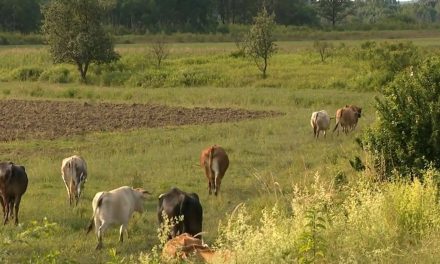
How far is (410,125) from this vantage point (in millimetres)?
11625

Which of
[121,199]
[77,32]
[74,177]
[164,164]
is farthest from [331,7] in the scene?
[121,199]

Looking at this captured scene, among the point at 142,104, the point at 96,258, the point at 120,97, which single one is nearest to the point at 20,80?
the point at 120,97

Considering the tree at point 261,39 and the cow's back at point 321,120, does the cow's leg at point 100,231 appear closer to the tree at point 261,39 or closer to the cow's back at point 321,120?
the cow's back at point 321,120

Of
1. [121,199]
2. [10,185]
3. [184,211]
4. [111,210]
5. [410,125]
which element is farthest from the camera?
[10,185]

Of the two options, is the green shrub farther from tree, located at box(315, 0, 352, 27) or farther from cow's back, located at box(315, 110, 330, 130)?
tree, located at box(315, 0, 352, 27)

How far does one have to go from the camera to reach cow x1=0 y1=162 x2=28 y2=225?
1181 cm

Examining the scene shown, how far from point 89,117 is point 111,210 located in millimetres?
16792

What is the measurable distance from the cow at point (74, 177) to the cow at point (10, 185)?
141 centimetres

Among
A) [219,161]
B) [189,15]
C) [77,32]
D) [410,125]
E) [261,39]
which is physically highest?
[189,15]

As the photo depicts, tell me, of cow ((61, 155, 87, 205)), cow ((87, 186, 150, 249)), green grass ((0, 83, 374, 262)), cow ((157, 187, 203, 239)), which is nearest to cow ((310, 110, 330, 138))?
green grass ((0, 83, 374, 262))

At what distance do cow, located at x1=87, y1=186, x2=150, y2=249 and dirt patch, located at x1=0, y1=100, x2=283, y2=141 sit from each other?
38.7 ft

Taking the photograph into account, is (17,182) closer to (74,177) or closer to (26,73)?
(74,177)

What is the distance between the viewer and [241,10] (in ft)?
345

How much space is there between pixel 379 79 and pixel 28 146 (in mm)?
21498
